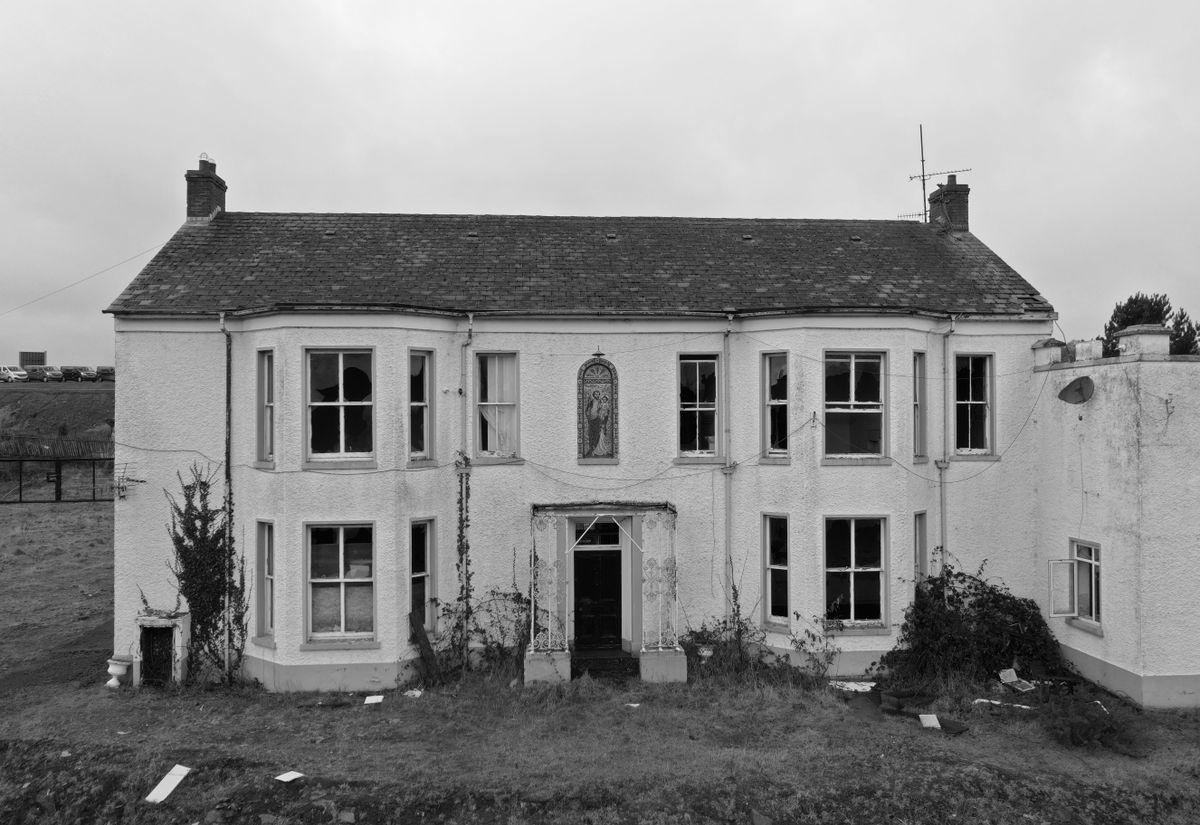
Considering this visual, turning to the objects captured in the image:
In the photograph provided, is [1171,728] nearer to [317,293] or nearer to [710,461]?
[710,461]

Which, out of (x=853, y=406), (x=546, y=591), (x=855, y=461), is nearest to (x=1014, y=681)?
(x=855, y=461)

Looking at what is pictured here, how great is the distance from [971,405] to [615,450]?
7.13 metres

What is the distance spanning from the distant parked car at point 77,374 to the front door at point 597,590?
2379 inches

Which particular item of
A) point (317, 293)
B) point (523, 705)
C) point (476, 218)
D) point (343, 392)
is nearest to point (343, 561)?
point (343, 392)

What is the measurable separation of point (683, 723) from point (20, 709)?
36.0 ft

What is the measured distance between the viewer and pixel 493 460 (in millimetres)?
14391

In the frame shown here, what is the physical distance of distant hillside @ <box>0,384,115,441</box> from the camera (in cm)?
4675

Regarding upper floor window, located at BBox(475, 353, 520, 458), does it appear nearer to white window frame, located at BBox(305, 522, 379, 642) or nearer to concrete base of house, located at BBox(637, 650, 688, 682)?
white window frame, located at BBox(305, 522, 379, 642)

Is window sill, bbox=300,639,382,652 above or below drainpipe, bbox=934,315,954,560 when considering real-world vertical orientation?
below

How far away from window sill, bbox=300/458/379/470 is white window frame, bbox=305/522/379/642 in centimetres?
99

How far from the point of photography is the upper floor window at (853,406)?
45.9ft

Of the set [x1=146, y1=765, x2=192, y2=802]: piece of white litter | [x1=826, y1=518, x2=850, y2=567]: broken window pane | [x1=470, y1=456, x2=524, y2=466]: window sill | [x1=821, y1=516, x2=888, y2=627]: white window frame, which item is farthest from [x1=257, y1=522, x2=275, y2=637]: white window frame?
[x1=826, y1=518, x2=850, y2=567]: broken window pane

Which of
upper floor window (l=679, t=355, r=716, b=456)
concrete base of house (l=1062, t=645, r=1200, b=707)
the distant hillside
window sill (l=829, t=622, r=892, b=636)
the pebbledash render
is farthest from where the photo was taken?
the distant hillside

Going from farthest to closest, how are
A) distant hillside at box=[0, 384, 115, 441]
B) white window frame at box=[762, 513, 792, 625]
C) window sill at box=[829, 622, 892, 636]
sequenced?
distant hillside at box=[0, 384, 115, 441] < white window frame at box=[762, 513, 792, 625] < window sill at box=[829, 622, 892, 636]
